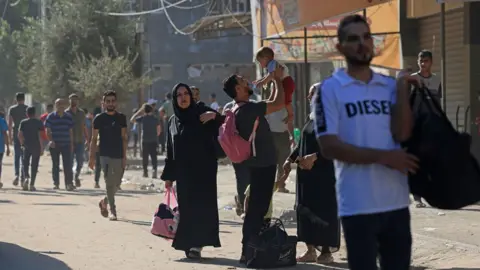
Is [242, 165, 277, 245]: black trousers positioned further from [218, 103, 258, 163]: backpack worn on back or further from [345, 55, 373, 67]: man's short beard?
[345, 55, 373, 67]: man's short beard

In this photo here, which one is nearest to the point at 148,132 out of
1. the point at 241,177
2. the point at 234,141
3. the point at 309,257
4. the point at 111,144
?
the point at 111,144

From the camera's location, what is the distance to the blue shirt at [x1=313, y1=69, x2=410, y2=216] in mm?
5141

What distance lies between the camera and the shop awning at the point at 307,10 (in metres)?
→ 15.3

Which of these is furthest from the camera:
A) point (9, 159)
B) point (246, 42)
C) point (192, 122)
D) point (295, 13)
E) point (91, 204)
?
point (246, 42)

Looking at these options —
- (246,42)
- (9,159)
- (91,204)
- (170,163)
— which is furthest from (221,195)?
(246,42)

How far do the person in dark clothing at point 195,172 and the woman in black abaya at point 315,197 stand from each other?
3.85ft

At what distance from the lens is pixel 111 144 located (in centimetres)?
1462

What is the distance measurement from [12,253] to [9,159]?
91.2 feet

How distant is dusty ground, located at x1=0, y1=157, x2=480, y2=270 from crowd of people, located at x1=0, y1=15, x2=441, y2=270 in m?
0.48

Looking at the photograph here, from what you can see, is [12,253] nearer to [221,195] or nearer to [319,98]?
[319,98]

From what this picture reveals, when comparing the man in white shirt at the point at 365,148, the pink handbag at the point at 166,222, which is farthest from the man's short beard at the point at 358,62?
the pink handbag at the point at 166,222

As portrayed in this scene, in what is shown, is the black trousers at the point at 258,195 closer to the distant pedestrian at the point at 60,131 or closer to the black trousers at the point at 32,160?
the distant pedestrian at the point at 60,131

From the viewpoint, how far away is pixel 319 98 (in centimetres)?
523

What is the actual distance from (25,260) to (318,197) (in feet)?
10.2
